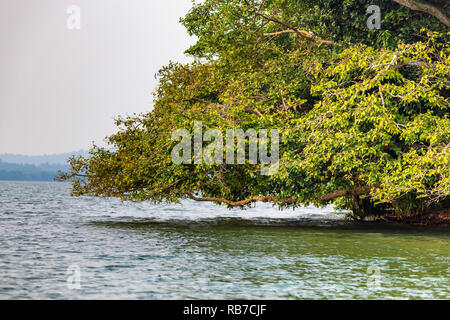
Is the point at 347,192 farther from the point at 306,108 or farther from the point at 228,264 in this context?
the point at 228,264

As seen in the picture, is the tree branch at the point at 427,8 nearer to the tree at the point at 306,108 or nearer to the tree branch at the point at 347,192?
the tree at the point at 306,108

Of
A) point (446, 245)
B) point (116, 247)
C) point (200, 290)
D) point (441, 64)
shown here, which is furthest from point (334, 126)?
point (200, 290)

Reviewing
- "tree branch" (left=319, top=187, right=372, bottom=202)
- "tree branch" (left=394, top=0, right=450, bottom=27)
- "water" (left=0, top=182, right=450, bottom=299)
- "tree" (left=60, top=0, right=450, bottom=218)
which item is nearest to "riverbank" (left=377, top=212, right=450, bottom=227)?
"tree" (left=60, top=0, right=450, bottom=218)

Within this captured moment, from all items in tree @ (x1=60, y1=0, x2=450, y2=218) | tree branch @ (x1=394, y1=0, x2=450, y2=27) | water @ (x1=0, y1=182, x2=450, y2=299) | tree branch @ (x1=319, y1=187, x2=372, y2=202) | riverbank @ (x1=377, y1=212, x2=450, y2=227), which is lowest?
water @ (x1=0, y1=182, x2=450, y2=299)

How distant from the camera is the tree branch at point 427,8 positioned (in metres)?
22.8

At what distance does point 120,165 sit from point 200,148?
6102mm

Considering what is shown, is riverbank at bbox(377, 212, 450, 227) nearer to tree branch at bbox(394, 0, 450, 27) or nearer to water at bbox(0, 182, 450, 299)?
water at bbox(0, 182, 450, 299)

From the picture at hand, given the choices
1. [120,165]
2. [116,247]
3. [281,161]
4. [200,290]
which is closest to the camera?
[200,290]

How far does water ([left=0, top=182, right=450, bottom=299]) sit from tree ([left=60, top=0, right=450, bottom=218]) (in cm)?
220

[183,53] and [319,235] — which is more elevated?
[183,53]

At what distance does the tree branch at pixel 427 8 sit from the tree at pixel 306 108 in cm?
16

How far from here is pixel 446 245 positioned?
2238 cm

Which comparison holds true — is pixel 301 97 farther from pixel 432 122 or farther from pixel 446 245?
pixel 446 245

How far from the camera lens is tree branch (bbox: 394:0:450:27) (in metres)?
22.8
